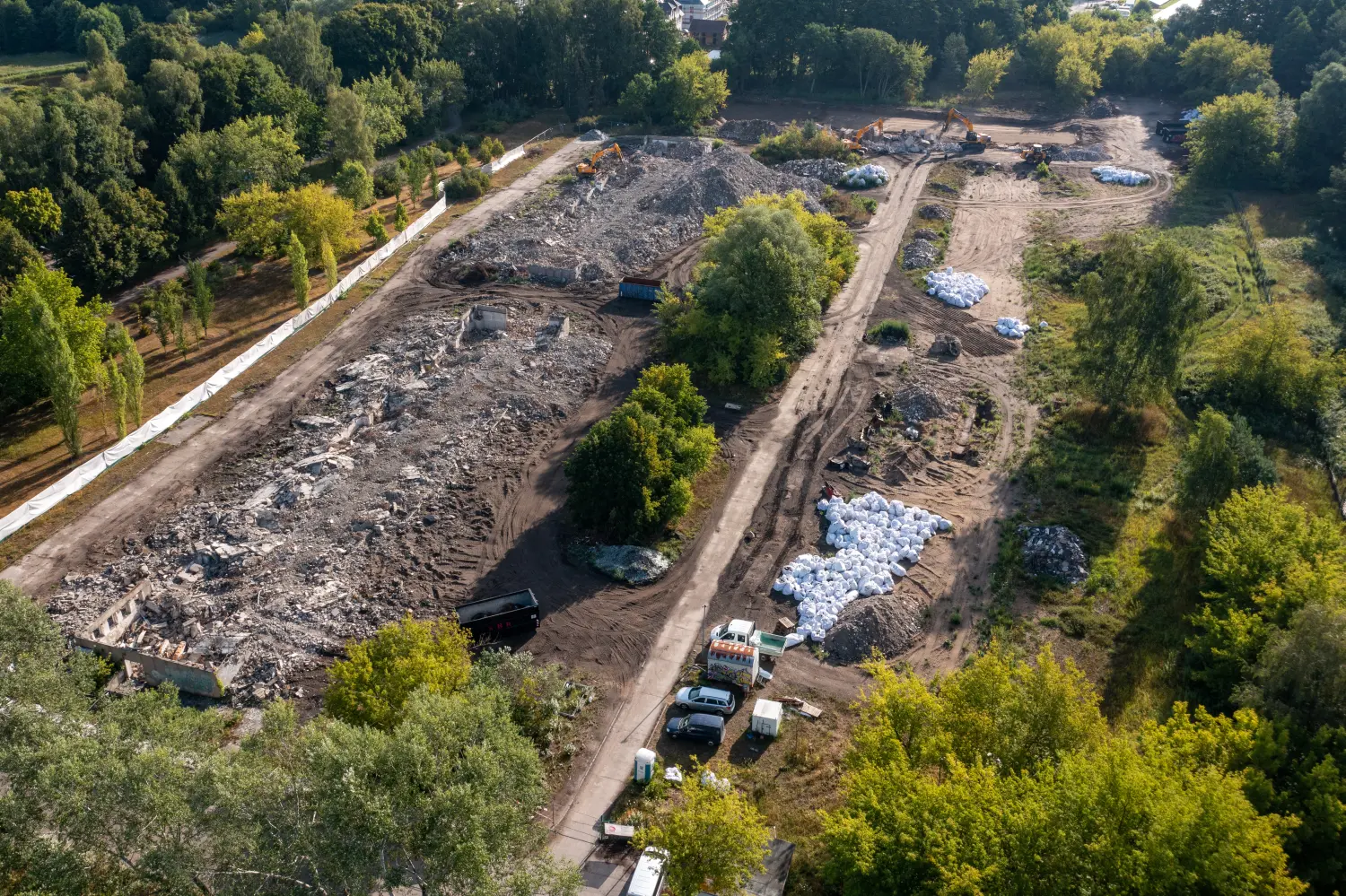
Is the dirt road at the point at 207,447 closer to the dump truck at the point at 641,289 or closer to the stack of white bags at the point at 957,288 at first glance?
the dump truck at the point at 641,289

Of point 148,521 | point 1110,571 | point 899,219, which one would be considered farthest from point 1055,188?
point 148,521

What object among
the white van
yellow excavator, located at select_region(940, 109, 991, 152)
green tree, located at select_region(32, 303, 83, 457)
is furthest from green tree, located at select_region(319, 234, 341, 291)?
yellow excavator, located at select_region(940, 109, 991, 152)

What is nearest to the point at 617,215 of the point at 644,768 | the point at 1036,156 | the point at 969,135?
the point at 969,135

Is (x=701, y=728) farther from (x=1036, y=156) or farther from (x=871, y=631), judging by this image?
(x=1036, y=156)

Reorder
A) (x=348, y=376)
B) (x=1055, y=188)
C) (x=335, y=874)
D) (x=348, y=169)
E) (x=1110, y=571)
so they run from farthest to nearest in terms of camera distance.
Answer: (x=1055, y=188) < (x=348, y=169) < (x=348, y=376) < (x=1110, y=571) < (x=335, y=874)

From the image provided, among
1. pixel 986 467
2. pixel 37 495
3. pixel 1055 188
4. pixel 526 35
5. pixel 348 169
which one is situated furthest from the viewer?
pixel 526 35

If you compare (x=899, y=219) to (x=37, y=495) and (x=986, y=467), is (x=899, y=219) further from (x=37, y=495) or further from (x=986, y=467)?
(x=37, y=495)

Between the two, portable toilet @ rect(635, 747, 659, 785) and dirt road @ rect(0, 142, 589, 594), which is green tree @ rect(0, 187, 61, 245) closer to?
dirt road @ rect(0, 142, 589, 594)

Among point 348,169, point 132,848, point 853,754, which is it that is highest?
point 348,169
